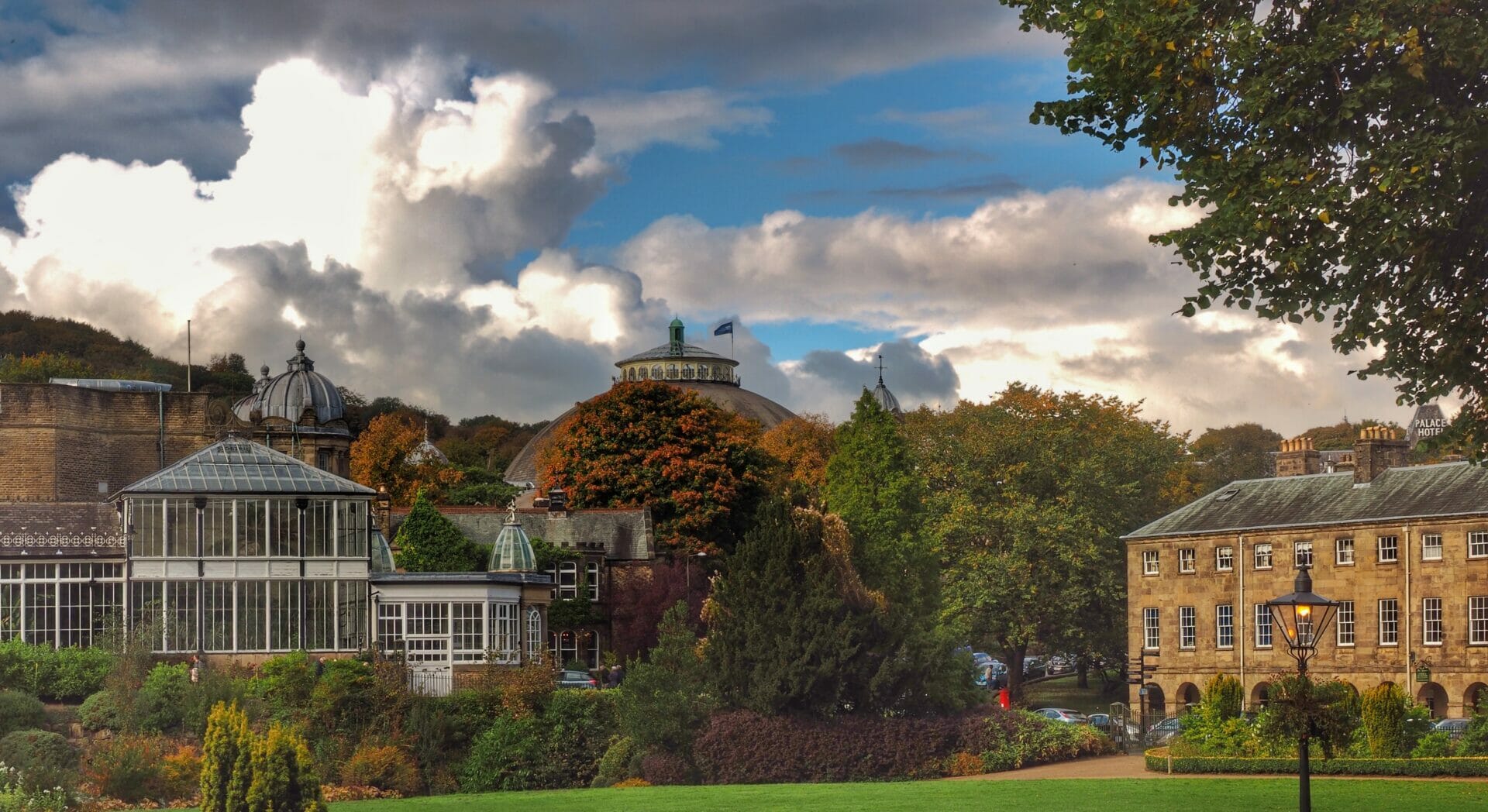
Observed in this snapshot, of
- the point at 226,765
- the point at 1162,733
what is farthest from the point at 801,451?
the point at 226,765

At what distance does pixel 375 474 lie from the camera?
3071 inches

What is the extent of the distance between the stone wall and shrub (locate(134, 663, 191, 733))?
30190 millimetres

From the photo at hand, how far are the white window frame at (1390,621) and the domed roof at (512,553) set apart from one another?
84.6 feet

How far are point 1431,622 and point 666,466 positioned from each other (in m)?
24.3

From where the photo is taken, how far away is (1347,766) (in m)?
30.8

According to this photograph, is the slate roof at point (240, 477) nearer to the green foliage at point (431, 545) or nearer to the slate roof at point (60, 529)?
the slate roof at point (60, 529)

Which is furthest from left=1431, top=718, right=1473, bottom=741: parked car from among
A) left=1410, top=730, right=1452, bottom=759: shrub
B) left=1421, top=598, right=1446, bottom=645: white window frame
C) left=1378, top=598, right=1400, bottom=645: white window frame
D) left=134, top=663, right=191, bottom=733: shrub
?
left=134, top=663, right=191, bottom=733: shrub

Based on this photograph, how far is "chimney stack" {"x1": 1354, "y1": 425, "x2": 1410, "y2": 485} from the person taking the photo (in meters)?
57.1

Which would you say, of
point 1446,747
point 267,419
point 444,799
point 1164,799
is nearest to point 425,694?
point 444,799

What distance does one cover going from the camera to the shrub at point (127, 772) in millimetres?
31156

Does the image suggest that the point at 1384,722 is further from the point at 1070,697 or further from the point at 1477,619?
the point at 1070,697

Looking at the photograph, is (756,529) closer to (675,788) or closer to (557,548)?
(675,788)

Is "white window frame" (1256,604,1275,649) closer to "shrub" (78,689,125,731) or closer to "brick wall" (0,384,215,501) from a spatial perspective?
"brick wall" (0,384,215,501)

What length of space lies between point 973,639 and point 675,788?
30.9 m
